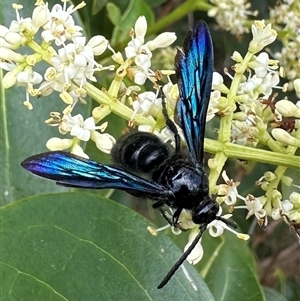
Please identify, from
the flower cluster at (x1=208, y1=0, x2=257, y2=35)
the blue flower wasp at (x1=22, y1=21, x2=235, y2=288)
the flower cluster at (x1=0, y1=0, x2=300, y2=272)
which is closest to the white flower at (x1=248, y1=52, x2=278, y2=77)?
the flower cluster at (x1=0, y1=0, x2=300, y2=272)

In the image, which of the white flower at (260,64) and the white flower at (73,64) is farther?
the white flower at (260,64)

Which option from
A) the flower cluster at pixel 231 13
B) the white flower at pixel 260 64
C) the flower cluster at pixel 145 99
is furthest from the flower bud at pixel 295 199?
the flower cluster at pixel 231 13

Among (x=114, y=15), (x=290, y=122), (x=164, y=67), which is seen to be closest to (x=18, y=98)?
(x=114, y=15)

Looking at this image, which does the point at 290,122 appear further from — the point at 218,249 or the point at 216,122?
the point at 218,249

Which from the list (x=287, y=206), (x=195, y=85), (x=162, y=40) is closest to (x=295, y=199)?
(x=287, y=206)

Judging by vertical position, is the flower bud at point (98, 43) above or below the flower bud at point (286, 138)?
above

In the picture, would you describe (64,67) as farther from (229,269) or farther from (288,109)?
(229,269)

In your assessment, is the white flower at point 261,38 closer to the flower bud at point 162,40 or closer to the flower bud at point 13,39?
the flower bud at point 162,40
